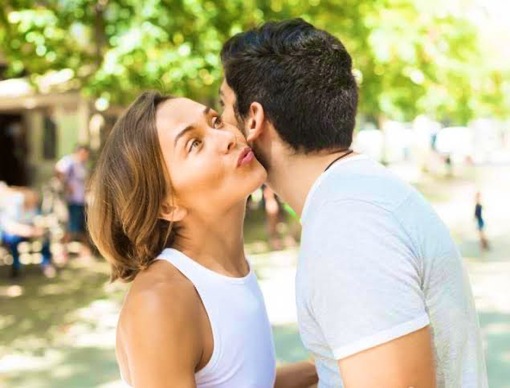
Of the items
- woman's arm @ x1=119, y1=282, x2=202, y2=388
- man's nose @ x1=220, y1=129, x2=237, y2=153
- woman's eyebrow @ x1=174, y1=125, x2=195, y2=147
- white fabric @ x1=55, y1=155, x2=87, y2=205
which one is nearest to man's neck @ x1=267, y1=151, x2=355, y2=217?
man's nose @ x1=220, y1=129, x2=237, y2=153

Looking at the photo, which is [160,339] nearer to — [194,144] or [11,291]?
[194,144]

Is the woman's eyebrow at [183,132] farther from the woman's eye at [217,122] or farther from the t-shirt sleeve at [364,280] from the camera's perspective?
the t-shirt sleeve at [364,280]

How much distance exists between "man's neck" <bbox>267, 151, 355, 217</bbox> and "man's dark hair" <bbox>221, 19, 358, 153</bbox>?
2 cm

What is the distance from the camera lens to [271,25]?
6.30ft

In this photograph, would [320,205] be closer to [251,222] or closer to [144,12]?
[144,12]

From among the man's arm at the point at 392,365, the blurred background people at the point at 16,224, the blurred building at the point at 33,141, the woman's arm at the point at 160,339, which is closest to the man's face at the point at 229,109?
the woman's arm at the point at 160,339

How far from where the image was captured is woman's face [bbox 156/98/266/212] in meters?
1.90

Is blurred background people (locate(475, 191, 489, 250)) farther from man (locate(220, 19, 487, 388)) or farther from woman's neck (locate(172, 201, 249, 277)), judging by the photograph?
man (locate(220, 19, 487, 388))

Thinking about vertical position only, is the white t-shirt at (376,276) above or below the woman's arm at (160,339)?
above

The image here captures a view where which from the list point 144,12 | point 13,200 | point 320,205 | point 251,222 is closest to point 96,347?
point 13,200

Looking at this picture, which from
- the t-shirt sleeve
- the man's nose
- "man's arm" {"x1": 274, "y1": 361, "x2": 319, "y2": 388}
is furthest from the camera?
"man's arm" {"x1": 274, "y1": 361, "x2": 319, "y2": 388}

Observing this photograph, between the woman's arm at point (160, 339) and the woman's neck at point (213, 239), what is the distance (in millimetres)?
275

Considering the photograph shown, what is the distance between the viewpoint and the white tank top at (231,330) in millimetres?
1837

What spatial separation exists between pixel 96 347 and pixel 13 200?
4.28 meters
